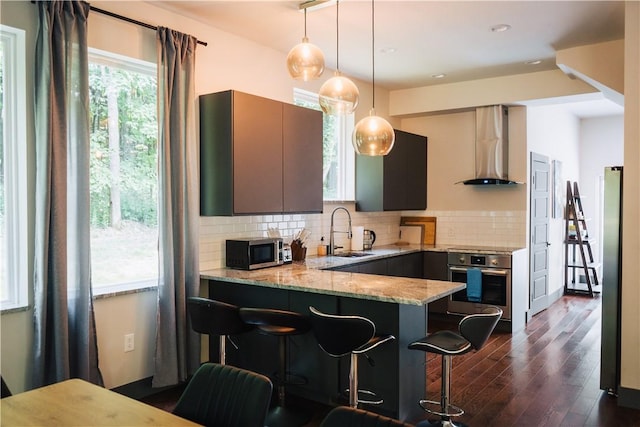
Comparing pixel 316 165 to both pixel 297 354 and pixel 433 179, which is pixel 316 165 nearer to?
pixel 297 354

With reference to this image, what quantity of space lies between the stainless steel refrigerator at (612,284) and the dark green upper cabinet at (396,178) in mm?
2459

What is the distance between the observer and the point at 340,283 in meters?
3.34

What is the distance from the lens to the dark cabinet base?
3.10 meters

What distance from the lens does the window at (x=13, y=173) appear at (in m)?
2.96

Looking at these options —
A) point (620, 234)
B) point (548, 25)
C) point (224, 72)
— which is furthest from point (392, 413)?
point (548, 25)

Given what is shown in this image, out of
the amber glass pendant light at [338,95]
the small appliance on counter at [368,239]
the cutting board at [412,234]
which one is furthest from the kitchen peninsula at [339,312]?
the cutting board at [412,234]

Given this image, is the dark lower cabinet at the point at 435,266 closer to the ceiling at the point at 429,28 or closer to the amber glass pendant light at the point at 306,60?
the ceiling at the point at 429,28

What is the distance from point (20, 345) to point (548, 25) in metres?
4.47

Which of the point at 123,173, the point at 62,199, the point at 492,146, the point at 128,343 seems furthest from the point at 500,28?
the point at 128,343

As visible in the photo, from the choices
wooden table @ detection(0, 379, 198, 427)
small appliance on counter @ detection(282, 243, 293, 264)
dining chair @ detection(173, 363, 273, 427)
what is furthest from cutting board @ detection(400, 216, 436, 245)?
wooden table @ detection(0, 379, 198, 427)

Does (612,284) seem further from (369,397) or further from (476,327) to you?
(369,397)

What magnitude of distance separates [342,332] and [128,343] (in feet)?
5.63

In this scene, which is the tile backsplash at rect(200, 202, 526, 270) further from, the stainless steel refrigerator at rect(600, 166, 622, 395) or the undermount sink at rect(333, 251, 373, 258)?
the stainless steel refrigerator at rect(600, 166, 622, 395)

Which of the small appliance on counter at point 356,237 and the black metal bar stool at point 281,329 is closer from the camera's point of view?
the black metal bar stool at point 281,329
